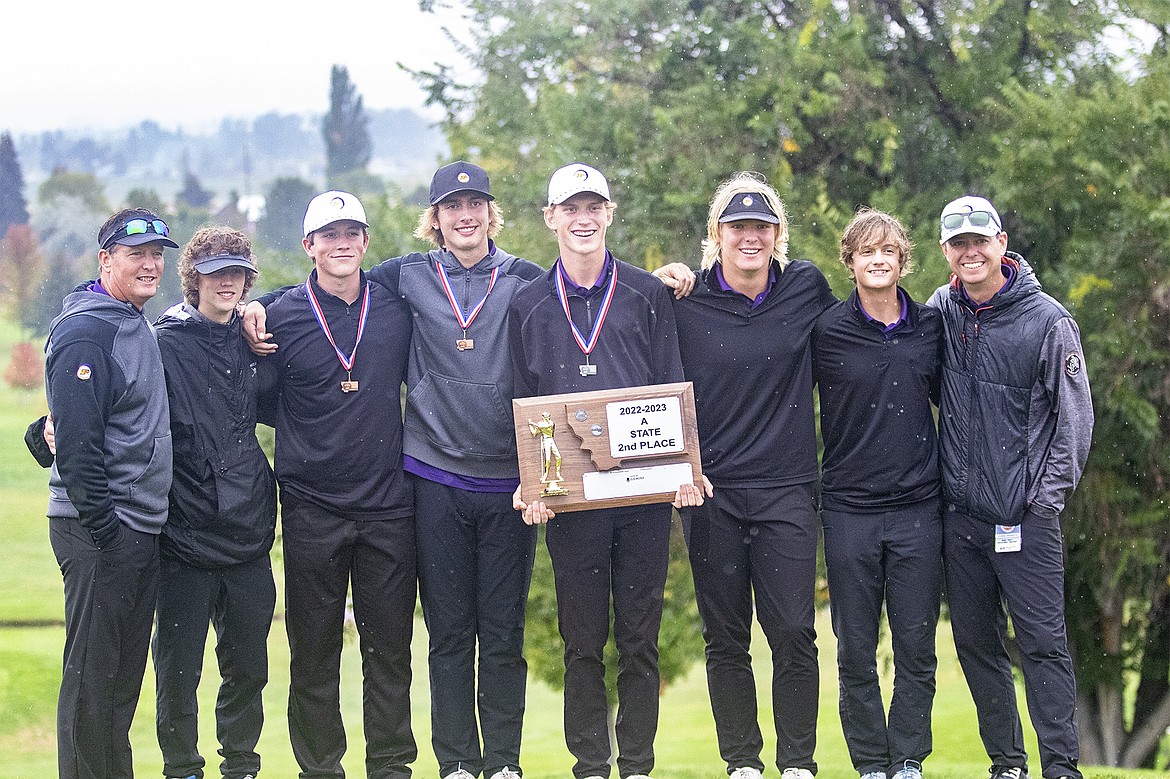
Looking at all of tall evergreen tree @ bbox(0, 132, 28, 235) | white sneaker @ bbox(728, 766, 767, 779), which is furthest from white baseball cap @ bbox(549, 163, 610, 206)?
tall evergreen tree @ bbox(0, 132, 28, 235)

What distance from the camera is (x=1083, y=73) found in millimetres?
12562

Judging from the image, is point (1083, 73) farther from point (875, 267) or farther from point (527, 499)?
point (527, 499)

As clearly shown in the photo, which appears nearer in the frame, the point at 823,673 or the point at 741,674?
the point at 741,674

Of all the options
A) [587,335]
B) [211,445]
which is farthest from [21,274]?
[587,335]

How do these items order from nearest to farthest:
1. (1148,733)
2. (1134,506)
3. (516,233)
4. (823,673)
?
(1134,506) → (516,233) → (1148,733) → (823,673)

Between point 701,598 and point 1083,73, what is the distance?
8.93 metres

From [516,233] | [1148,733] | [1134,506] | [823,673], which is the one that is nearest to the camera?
[1134,506]

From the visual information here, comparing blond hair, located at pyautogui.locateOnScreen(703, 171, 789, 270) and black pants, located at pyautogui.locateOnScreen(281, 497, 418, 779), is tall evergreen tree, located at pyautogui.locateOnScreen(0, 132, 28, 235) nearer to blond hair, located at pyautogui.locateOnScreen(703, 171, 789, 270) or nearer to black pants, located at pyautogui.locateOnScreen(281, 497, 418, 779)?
black pants, located at pyautogui.locateOnScreen(281, 497, 418, 779)

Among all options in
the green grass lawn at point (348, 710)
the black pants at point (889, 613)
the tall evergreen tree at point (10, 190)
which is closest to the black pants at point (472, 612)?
the black pants at point (889, 613)

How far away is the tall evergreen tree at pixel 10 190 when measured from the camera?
2183 inches

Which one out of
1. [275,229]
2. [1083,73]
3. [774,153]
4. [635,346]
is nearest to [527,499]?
[635,346]

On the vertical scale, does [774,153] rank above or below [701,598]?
above

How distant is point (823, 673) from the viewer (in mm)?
30297

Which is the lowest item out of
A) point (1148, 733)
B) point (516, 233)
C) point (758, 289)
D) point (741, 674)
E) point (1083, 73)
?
point (1148, 733)
